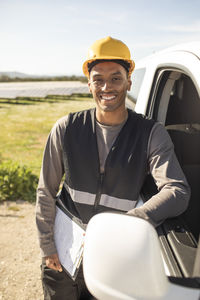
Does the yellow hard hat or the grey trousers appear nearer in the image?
the yellow hard hat

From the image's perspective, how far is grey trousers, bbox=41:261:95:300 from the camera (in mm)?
2086

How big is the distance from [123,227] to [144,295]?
0.23 meters

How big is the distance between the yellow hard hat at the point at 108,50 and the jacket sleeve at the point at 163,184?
505mm

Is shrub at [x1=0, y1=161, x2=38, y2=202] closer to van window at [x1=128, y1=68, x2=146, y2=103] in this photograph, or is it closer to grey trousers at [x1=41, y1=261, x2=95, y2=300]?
van window at [x1=128, y1=68, x2=146, y2=103]

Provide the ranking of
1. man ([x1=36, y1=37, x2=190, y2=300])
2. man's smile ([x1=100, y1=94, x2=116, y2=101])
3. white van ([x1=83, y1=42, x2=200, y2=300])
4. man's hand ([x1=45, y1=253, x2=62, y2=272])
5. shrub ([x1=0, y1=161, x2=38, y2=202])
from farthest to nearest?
shrub ([x1=0, y1=161, x2=38, y2=202])
man's hand ([x1=45, y1=253, x2=62, y2=272])
man's smile ([x1=100, y1=94, x2=116, y2=101])
man ([x1=36, y1=37, x2=190, y2=300])
white van ([x1=83, y1=42, x2=200, y2=300])

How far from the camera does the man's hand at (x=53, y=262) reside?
78.8 inches

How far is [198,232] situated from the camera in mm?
2027

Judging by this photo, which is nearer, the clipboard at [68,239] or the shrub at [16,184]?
the clipboard at [68,239]

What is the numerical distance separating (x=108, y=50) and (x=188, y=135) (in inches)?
40.2

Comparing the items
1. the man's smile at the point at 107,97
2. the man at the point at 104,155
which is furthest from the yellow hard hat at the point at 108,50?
the man's smile at the point at 107,97

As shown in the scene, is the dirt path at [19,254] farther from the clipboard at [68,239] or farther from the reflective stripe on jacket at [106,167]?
the reflective stripe on jacket at [106,167]

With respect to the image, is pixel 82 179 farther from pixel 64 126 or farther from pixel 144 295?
pixel 144 295

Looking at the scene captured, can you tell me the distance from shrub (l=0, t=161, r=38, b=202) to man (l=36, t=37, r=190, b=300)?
10.4 feet

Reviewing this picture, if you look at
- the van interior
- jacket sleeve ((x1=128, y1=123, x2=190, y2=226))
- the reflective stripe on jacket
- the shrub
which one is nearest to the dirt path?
the shrub
